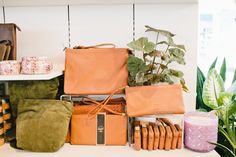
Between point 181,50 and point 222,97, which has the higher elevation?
point 181,50

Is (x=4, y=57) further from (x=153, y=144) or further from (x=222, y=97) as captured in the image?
(x=222, y=97)

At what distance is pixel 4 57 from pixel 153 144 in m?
1.05

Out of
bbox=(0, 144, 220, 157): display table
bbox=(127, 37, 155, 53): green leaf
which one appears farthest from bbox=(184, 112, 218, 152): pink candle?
bbox=(127, 37, 155, 53): green leaf

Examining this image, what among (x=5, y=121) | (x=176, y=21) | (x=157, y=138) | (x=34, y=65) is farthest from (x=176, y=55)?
(x=5, y=121)

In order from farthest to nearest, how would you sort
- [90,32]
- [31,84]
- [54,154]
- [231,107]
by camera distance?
[90,32] < [231,107] < [31,84] < [54,154]

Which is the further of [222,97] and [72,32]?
[72,32]

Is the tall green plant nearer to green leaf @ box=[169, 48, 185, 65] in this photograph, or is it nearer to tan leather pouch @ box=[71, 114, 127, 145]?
green leaf @ box=[169, 48, 185, 65]

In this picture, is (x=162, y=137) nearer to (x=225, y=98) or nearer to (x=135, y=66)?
(x=135, y=66)

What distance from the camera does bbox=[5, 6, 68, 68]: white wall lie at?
1.74m

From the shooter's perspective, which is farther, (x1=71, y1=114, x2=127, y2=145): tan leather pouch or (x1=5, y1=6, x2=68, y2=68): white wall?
(x1=5, y1=6, x2=68, y2=68): white wall

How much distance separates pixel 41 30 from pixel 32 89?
1.59ft

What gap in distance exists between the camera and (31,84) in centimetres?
150

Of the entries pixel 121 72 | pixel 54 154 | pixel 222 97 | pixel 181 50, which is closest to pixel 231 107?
pixel 222 97

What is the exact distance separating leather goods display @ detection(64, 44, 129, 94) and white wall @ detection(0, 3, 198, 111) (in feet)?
0.94
